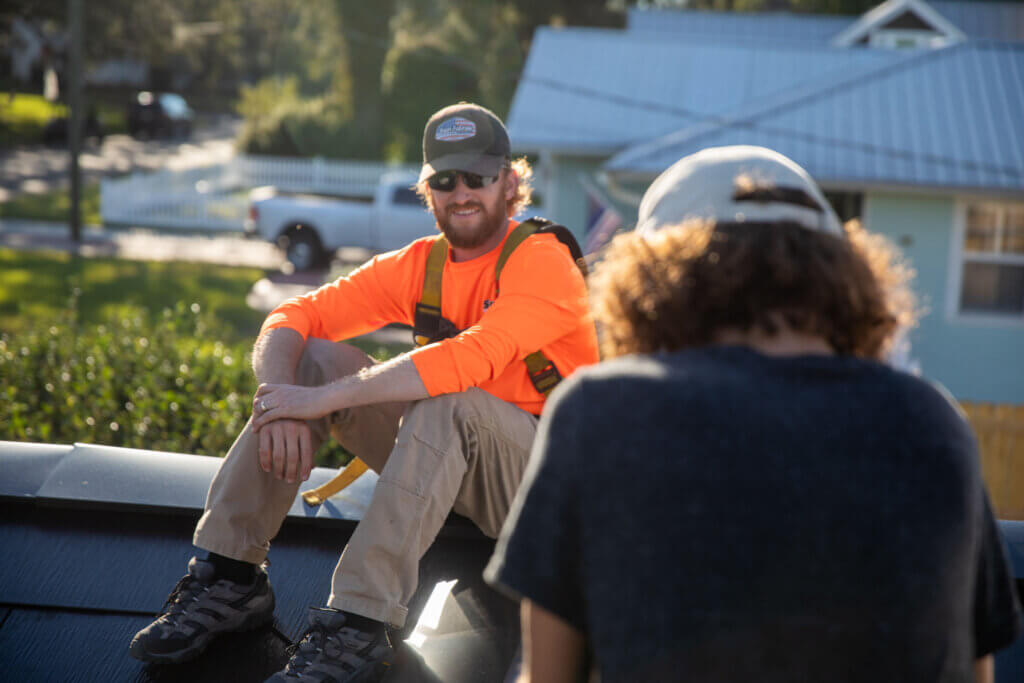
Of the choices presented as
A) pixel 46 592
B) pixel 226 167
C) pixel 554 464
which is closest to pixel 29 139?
pixel 226 167

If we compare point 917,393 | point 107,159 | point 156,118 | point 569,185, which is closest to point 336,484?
point 917,393

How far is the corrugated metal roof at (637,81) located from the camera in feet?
42.1

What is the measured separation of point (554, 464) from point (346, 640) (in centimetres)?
124

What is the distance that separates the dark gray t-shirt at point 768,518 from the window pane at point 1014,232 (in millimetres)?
11431

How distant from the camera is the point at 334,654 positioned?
7.14ft

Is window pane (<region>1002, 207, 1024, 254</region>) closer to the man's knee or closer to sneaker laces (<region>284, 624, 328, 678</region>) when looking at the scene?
the man's knee

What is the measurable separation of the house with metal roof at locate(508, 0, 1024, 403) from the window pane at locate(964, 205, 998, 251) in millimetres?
16

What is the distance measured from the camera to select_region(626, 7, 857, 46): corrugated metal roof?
805 inches

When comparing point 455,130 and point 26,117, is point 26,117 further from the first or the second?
point 455,130

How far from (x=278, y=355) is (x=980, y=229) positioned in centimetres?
1062

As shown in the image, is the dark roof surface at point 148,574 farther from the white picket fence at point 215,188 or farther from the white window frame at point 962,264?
the white picket fence at point 215,188

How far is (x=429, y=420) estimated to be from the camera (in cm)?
237

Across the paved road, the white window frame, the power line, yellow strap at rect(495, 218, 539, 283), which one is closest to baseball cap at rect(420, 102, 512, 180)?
yellow strap at rect(495, 218, 539, 283)

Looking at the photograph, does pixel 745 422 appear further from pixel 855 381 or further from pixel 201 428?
pixel 201 428
